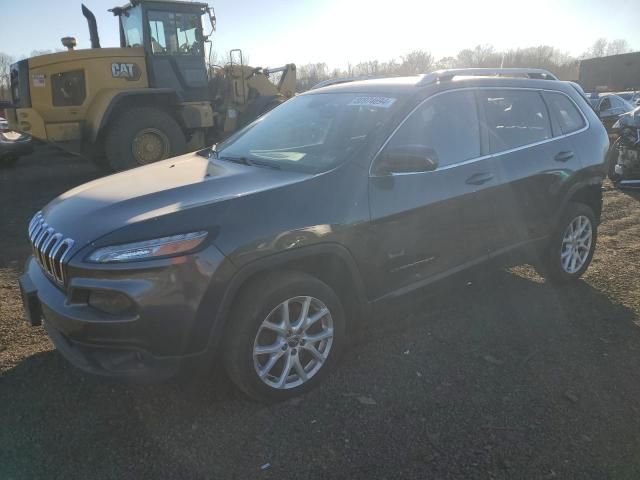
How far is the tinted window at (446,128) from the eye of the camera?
330 centimetres

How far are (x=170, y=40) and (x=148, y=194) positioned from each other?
314 inches

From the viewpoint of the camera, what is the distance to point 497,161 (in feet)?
12.2

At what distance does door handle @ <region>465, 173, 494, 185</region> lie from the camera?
3502 mm

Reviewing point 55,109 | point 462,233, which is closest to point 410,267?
point 462,233

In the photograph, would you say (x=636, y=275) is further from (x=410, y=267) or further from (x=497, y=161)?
(x=410, y=267)

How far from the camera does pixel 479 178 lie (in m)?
3.56

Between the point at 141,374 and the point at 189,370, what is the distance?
8.9 inches

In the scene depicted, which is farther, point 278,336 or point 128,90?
point 128,90

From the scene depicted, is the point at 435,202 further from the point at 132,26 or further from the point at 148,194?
the point at 132,26

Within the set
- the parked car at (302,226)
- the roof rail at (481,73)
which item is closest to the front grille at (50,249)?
the parked car at (302,226)

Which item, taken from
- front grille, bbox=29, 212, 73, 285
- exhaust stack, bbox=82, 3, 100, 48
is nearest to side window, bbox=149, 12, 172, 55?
exhaust stack, bbox=82, 3, 100, 48

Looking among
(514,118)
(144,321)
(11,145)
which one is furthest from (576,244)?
(11,145)

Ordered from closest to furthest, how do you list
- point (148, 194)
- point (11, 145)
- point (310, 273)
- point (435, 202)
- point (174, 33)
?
point (148, 194) < point (310, 273) < point (435, 202) < point (174, 33) < point (11, 145)

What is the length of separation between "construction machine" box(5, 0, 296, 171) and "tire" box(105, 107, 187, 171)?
2 centimetres
